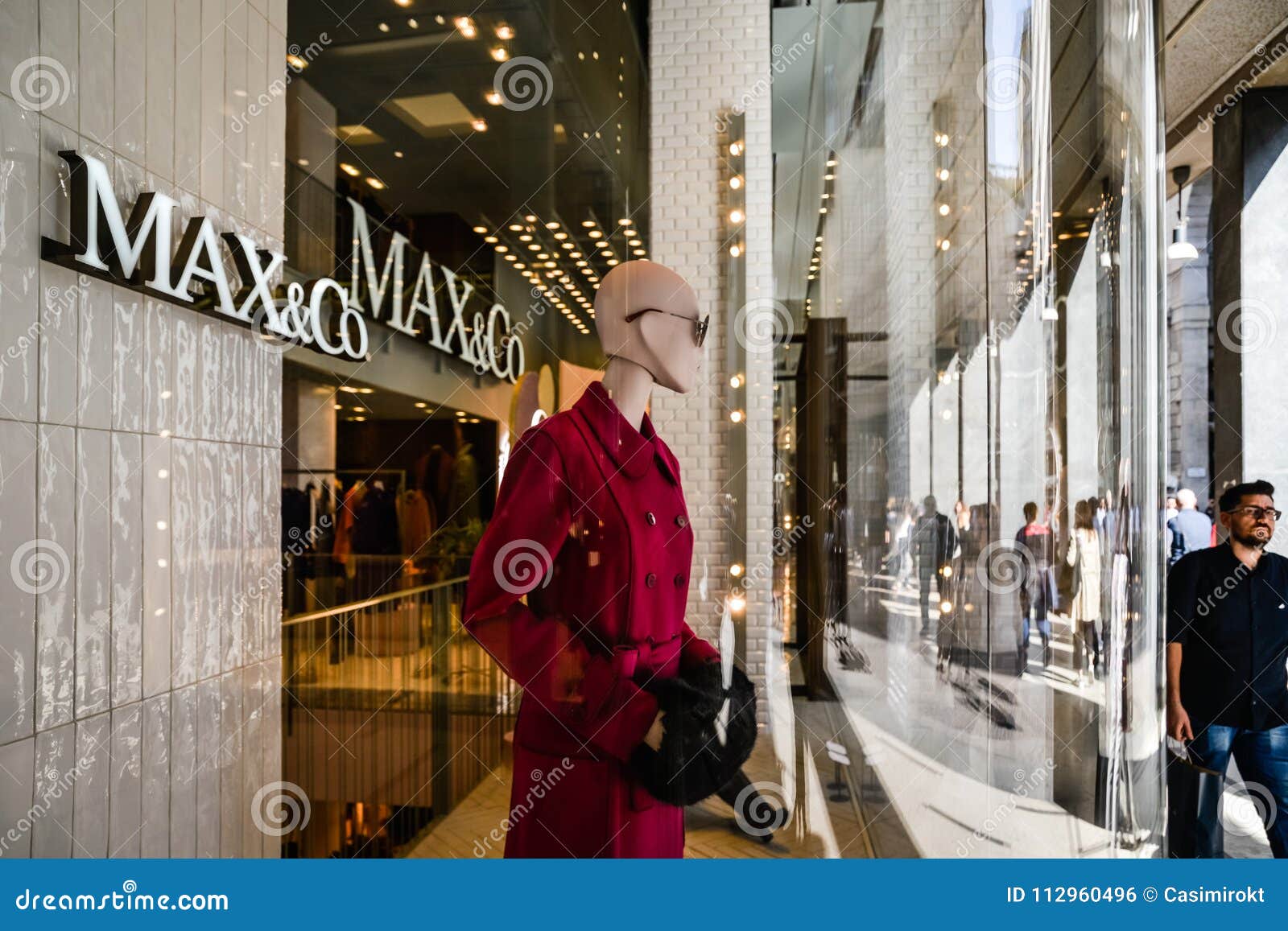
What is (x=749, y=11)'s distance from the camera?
1.75m

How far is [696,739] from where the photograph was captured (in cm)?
165

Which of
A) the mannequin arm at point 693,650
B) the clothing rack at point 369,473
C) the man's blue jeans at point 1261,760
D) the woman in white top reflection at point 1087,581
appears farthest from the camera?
the man's blue jeans at point 1261,760

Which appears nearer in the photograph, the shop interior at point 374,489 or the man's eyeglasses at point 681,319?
the man's eyeglasses at point 681,319

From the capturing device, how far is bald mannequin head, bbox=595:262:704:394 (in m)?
1.58

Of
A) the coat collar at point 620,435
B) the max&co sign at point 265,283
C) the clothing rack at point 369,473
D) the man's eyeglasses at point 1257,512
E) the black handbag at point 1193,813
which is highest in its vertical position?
the max&co sign at point 265,283

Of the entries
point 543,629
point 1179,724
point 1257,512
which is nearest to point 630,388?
point 543,629

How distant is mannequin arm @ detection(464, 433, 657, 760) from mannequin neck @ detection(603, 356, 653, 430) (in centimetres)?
17

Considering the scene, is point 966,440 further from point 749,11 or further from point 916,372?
point 749,11

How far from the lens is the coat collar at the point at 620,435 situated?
157 cm

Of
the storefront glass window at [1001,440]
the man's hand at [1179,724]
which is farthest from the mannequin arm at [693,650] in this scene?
the man's hand at [1179,724]

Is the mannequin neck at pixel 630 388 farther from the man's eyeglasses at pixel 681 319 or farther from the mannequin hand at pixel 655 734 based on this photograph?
the mannequin hand at pixel 655 734

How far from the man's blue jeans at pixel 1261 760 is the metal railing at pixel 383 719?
7.19 feet

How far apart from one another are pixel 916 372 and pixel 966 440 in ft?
0.60

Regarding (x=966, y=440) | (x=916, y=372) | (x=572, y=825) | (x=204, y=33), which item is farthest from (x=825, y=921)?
(x=204, y=33)
